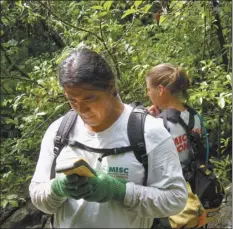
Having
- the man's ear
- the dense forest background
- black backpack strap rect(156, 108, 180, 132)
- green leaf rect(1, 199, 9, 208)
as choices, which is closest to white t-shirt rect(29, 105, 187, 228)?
black backpack strap rect(156, 108, 180, 132)

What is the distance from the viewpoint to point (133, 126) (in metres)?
1.51

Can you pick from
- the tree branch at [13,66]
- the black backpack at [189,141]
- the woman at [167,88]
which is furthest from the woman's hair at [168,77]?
the tree branch at [13,66]

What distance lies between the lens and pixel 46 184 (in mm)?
1542

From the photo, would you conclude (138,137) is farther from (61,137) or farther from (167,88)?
(167,88)

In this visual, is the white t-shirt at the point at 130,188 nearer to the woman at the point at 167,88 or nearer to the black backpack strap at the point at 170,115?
the black backpack strap at the point at 170,115

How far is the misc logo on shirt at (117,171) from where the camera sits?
1473mm

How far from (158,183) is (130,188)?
110 millimetres

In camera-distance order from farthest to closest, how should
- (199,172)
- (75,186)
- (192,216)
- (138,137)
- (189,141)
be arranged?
(189,141)
(199,172)
(192,216)
(138,137)
(75,186)

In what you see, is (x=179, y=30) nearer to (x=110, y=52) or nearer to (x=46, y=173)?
Result: (x=110, y=52)

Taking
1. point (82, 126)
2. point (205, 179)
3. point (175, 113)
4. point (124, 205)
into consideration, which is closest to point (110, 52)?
point (175, 113)

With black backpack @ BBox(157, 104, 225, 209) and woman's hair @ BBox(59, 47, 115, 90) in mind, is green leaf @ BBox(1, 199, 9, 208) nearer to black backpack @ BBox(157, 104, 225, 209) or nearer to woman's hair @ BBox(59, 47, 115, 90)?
black backpack @ BBox(157, 104, 225, 209)

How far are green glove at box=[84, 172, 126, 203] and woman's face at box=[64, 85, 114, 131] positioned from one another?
A: 0.22m

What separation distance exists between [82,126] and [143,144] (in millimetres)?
274

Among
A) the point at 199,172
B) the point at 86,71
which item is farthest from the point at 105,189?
the point at 199,172
